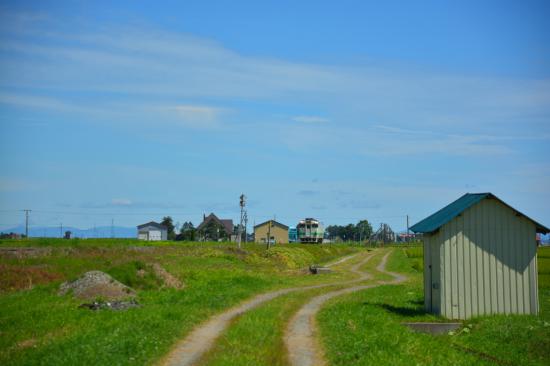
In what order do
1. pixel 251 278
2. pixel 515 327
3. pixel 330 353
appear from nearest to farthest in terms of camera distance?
1. pixel 330 353
2. pixel 515 327
3. pixel 251 278

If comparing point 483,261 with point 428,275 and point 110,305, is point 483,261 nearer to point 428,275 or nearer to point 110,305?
point 428,275

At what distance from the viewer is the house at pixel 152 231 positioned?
12100 cm

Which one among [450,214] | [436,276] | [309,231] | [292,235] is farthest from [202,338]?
[292,235]

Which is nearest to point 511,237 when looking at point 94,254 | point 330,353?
point 330,353

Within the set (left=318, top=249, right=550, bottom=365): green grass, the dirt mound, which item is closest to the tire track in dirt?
(left=318, top=249, right=550, bottom=365): green grass

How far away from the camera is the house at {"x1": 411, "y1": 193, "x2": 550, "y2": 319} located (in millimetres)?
23031

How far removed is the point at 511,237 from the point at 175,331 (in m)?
13.3

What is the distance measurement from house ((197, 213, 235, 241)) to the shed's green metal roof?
Result: 106 meters

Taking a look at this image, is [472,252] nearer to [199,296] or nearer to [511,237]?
[511,237]

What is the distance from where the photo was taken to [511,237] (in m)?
23.5

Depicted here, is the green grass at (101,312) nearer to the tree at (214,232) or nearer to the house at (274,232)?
the house at (274,232)

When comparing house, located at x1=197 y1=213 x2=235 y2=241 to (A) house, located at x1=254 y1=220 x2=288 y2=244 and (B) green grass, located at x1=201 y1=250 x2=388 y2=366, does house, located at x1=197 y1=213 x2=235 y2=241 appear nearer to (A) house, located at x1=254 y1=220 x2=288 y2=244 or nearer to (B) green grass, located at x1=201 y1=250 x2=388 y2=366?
(A) house, located at x1=254 y1=220 x2=288 y2=244

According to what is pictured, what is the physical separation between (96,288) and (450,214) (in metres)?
14.0

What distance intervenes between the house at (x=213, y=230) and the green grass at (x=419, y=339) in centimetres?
10811
